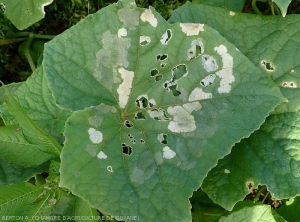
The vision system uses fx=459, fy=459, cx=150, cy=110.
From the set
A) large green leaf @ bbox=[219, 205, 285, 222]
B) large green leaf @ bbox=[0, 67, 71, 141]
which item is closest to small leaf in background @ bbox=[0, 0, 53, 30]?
large green leaf @ bbox=[0, 67, 71, 141]

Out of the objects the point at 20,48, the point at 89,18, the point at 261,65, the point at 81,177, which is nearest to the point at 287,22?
the point at 261,65

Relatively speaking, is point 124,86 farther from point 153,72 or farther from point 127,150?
point 127,150

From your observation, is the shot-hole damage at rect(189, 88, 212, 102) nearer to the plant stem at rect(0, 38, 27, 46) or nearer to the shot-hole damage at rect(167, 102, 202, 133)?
the shot-hole damage at rect(167, 102, 202, 133)

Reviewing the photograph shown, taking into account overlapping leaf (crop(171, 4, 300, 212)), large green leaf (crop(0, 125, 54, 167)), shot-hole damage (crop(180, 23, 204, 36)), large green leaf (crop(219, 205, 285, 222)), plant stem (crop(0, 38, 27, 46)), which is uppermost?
shot-hole damage (crop(180, 23, 204, 36))

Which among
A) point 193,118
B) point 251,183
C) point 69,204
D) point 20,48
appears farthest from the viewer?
point 20,48

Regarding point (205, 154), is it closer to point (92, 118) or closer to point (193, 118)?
point (193, 118)

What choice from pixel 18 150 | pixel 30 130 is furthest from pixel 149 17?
pixel 18 150
